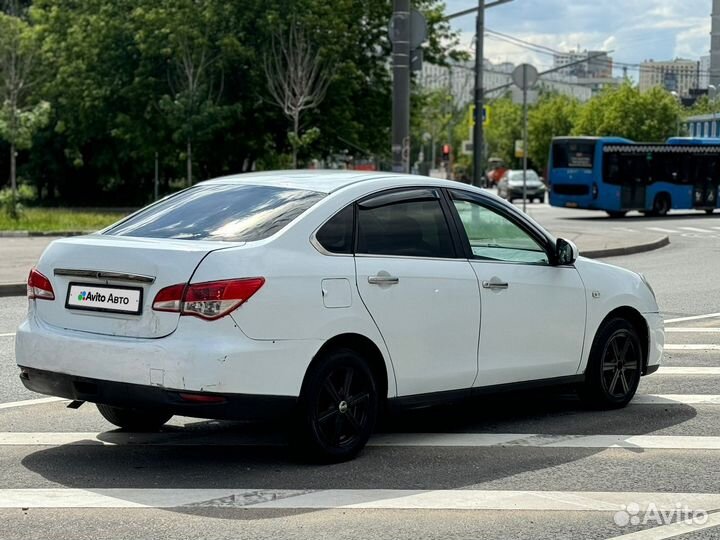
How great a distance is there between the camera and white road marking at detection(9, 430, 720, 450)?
724 centimetres

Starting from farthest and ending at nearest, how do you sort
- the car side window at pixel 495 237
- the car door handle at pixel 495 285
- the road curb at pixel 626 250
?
the road curb at pixel 626 250, the car side window at pixel 495 237, the car door handle at pixel 495 285

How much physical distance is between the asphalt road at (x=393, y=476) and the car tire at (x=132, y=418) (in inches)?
3.3

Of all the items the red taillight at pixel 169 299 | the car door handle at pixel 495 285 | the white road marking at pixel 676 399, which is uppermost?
the red taillight at pixel 169 299

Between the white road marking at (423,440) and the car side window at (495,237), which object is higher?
the car side window at (495,237)

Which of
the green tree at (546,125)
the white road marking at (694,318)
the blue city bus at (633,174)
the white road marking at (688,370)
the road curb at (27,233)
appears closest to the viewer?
the white road marking at (688,370)

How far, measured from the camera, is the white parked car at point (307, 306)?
6.27 m

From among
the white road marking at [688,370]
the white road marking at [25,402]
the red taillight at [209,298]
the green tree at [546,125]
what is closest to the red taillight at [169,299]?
the red taillight at [209,298]

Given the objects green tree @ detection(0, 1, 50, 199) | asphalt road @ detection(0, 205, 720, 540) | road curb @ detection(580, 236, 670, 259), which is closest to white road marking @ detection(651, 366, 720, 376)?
asphalt road @ detection(0, 205, 720, 540)

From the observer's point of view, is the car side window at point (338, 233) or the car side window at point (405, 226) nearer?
the car side window at point (338, 233)

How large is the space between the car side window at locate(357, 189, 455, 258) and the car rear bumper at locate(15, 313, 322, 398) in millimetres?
822

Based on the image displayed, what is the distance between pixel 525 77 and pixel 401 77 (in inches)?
408

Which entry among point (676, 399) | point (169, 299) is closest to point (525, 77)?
point (676, 399)

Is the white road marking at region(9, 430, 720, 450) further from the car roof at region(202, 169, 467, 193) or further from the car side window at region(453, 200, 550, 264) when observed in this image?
the car roof at region(202, 169, 467, 193)

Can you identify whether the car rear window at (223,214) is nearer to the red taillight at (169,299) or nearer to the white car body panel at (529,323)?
the red taillight at (169,299)
